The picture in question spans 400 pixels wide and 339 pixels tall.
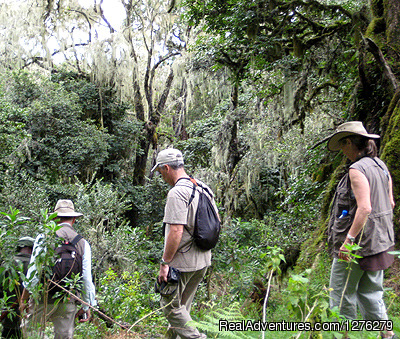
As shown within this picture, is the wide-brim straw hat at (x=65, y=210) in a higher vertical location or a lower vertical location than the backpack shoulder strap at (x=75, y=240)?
higher

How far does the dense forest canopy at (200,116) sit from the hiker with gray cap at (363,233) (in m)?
0.72

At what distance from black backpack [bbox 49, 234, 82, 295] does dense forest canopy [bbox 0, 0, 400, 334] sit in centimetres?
72

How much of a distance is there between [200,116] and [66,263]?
17.7 m

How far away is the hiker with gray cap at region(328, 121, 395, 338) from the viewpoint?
2.45m

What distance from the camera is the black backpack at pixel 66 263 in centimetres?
288

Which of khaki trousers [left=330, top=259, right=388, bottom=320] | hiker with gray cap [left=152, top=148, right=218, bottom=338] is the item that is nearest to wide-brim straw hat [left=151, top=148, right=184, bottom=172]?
hiker with gray cap [left=152, top=148, right=218, bottom=338]

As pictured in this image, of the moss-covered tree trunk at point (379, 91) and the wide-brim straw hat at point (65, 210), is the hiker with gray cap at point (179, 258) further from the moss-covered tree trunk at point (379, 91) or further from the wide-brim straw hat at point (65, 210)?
the moss-covered tree trunk at point (379, 91)

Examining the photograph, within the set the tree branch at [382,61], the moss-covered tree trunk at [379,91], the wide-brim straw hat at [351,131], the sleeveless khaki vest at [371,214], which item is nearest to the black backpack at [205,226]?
the sleeveless khaki vest at [371,214]

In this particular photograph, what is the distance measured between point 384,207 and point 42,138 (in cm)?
1144

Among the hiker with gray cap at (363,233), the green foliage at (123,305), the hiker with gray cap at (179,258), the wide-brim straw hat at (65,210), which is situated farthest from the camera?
the green foliage at (123,305)

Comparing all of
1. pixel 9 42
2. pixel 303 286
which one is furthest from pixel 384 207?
pixel 9 42

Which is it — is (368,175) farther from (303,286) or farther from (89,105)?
(89,105)

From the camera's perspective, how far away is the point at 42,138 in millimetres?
12062

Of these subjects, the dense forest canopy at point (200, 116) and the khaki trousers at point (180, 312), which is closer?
the khaki trousers at point (180, 312)
